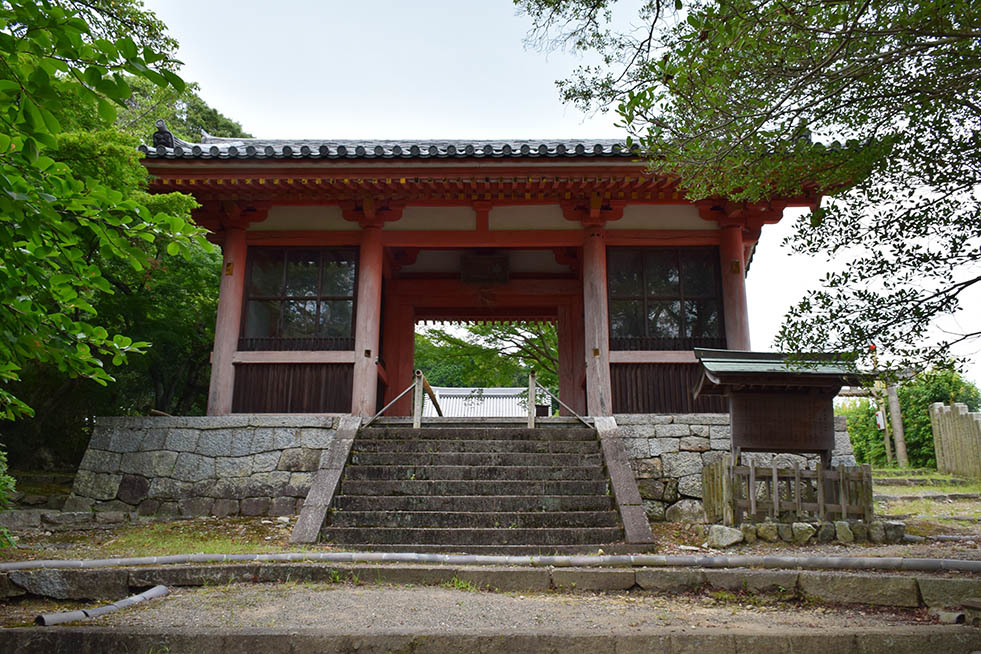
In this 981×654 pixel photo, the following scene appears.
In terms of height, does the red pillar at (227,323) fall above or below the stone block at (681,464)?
above

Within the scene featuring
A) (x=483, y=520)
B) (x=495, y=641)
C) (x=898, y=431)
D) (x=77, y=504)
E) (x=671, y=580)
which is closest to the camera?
(x=495, y=641)

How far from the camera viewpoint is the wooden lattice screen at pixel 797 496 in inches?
255

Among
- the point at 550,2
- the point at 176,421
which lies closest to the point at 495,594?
the point at 550,2

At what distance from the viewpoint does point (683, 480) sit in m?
8.09

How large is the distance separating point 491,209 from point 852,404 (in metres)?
16.9

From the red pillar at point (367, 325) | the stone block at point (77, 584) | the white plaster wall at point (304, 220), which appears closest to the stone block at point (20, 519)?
the stone block at point (77, 584)

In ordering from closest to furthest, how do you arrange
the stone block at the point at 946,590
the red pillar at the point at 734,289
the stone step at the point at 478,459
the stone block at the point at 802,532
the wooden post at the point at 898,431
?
1. the stone block at the point at 946,590
2. the stone block at the point at 802,532
3. the stone step at the point at 478,459
4. the red pillar at the point at 734,289
5. the wooden post at the point at 898,431

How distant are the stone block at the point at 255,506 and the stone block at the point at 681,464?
4695mm

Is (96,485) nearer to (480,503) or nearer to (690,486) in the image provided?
(480,503)

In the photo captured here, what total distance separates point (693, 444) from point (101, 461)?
7.16m

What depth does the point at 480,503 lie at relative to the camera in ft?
22.7

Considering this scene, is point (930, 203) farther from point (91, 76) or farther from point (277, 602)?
point (277, 602)

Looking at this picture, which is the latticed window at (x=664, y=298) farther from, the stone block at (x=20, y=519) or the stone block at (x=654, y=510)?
the stone block at (x=20, y=519)

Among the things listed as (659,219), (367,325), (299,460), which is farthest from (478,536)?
(659,219)
